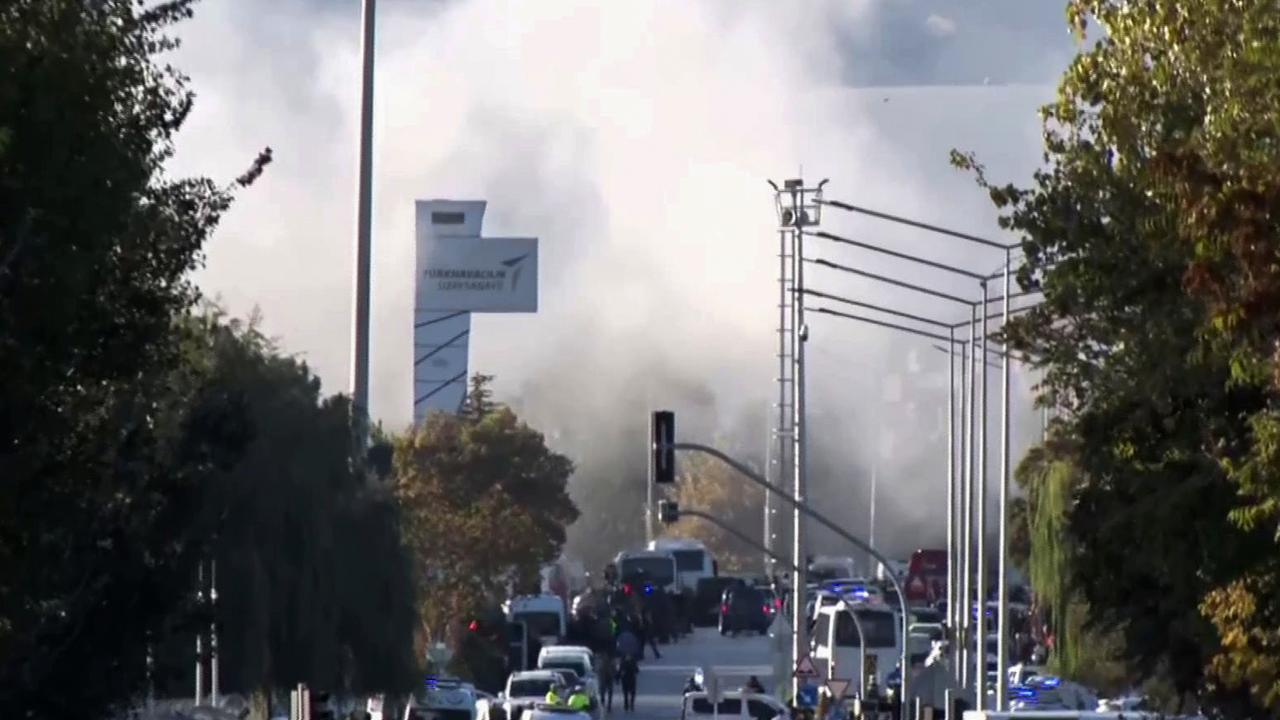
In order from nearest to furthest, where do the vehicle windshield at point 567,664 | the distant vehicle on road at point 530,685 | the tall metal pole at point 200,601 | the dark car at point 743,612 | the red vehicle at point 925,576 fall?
the tall metal pole at point 200,601
the distant vehicle on road at point 530,685
the red vehicle at point 925,576
the vehicle windshield at point 567,664
the dark car at point 743,612

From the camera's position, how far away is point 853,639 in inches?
2506

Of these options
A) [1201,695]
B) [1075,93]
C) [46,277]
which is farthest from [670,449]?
[46,277]

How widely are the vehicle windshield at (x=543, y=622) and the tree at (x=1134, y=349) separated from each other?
51839 millimetres

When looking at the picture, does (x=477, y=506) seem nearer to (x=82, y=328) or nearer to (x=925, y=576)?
(x=925, y=576)

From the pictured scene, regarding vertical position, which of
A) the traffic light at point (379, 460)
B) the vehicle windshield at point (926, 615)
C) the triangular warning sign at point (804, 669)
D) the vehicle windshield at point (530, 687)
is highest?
the traffic light at point (379, 460)

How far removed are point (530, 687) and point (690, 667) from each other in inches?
1146

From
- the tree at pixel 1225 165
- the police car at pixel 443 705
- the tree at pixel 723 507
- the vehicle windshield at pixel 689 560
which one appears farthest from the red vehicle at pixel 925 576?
the tree at pixel 723 507

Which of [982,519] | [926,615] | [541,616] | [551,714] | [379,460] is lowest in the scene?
[551,714]

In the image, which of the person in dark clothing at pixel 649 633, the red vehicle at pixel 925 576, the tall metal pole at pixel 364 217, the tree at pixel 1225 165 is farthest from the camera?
the person in dark clothing at pixel 649 633

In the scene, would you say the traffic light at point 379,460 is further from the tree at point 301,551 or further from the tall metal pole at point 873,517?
the tall metal pole at point 873,517

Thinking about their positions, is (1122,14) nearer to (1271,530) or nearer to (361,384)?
(1271,530)

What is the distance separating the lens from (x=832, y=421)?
153m

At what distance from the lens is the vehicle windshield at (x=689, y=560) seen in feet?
347

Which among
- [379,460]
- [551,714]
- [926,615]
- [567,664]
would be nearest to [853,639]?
[567,664]
